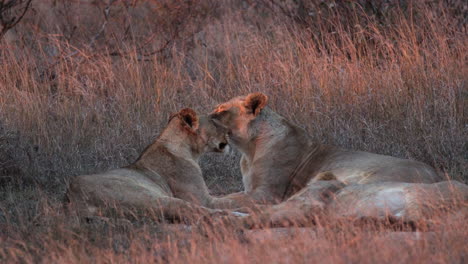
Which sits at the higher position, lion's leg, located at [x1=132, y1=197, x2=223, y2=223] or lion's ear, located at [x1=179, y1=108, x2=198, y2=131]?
lion's ear, located at [x1=179, y1=108, x2=198, y2=131]

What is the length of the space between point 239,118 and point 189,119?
49cm

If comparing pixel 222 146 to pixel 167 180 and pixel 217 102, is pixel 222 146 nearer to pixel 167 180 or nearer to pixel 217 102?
pixel 167 180

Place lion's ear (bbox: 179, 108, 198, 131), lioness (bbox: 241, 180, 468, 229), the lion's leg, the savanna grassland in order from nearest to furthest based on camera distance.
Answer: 1. the savanna grassland
2. lioness (bbox: 241, 180, 468, 229)
3. the lion's leg
4. lion's ear (bbox: 179, 108, 198, 131)

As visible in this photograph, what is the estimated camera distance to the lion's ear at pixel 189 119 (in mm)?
6699

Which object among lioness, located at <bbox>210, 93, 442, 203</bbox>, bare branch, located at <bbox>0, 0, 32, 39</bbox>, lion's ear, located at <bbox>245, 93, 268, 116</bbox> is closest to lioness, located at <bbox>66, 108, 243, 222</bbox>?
lioness, located at <bbox>210, 93, 442, 203</bbox>

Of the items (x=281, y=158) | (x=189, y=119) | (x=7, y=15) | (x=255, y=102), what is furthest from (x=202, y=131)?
(x=7, y=15)

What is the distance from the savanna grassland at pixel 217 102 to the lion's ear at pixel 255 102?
3.02 feet

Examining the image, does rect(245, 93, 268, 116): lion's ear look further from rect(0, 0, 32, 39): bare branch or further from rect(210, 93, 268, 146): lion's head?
rect(0, 0, 32, 39): bare branch

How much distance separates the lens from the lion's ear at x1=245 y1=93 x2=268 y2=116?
689cm

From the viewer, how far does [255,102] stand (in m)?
6.94

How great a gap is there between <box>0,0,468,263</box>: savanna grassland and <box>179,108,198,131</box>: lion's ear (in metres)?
0.96

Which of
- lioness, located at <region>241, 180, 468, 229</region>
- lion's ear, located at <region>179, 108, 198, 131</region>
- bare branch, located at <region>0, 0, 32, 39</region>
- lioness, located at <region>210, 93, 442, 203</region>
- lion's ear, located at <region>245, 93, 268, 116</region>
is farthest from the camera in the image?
bare branch, located at <region>0, 0, 32, 39</region>

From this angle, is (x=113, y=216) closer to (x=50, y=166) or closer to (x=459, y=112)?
(x=50, y=166)

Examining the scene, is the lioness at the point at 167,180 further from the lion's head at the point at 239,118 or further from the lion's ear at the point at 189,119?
the lion's head at the point at 239,118
